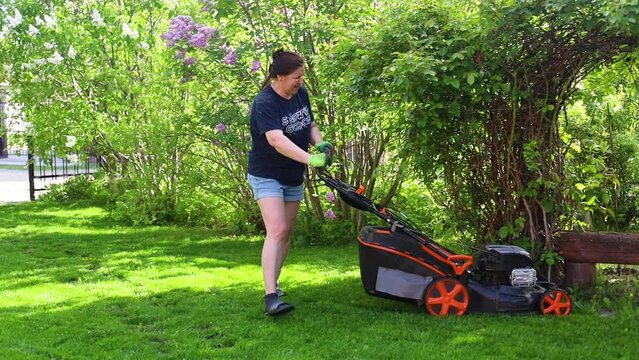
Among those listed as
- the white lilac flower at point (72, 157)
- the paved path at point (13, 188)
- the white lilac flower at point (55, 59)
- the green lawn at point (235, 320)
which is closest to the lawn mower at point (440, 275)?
the green lawn at point (235, 320)

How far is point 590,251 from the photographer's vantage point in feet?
15.9

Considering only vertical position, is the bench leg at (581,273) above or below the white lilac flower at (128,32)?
below

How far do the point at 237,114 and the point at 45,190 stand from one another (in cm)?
737

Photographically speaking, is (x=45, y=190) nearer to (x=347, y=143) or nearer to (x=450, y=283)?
(x=347, y=143)

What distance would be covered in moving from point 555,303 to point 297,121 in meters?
1.92

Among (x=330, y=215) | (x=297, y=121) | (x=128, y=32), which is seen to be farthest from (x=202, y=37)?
(x=297, y=121)

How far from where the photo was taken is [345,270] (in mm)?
6078

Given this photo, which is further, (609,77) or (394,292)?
(609,77)

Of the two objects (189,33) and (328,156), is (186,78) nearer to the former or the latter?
(189,33)

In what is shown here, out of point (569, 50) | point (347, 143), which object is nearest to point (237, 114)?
point (347, 143)

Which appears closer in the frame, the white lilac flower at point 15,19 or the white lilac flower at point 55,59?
the white lilac flower at point 15,19

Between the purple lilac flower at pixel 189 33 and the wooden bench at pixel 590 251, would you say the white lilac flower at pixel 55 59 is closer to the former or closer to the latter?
the purple lilac flower at pixel 189 33

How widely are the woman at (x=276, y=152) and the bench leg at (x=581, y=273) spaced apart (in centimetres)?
190

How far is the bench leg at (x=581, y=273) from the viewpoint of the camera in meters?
4.96
